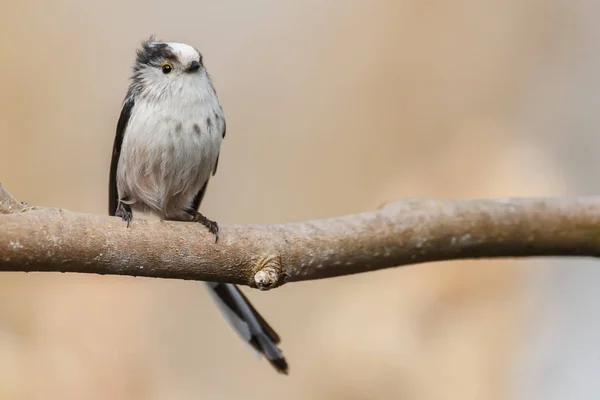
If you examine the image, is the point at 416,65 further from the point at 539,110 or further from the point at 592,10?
the point at 592,10

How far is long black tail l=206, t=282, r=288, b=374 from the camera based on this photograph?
256 cm

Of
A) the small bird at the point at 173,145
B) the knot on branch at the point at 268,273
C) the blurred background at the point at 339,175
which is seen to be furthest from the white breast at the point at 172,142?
the blurred background at the point at 339,175

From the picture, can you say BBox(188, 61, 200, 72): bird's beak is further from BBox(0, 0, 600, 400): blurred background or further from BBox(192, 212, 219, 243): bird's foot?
BBox(0, 0, 600, 400): blurred background

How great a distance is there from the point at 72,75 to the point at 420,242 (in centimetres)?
281

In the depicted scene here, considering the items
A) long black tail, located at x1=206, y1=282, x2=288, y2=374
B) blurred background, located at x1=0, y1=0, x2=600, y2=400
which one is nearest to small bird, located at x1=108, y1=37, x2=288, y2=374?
long black tail, located at x1=206, y1=282, x2=288, y2=374

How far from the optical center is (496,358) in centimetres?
402

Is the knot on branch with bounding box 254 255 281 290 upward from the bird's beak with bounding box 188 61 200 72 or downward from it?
downward

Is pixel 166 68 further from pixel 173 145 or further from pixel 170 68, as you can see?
pixel 173 145

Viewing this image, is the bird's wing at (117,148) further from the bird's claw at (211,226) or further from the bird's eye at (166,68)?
the bird's claw at (211,226)

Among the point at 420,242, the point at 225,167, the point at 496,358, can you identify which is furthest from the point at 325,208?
the point at 420,242

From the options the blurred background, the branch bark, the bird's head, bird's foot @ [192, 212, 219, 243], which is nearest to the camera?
the branch bark

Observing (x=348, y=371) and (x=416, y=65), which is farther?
(x=416, y=65)

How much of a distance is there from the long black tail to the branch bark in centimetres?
60

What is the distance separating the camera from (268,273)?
1.94 meters
